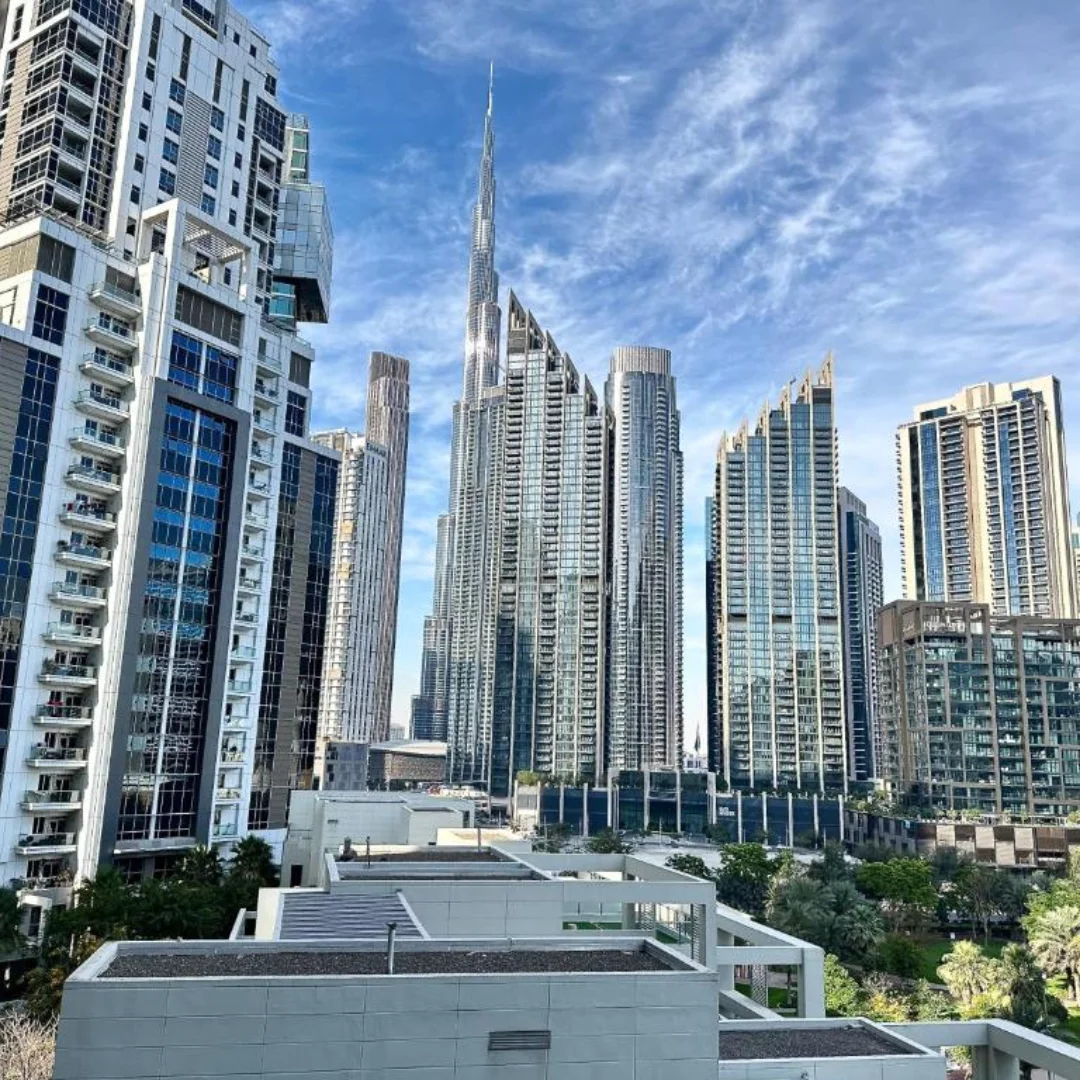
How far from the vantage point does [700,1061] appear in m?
21.0

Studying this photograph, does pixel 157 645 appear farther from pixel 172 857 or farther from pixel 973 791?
pixel 973 791

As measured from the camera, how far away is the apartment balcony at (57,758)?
64.8m

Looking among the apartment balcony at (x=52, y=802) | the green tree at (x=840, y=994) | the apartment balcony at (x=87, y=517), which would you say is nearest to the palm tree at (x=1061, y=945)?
the green tree at (x=840, y=994)

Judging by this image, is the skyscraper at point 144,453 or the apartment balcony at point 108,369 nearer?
the skyscraper at point 144,453

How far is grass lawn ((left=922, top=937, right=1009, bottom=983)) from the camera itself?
7802cm

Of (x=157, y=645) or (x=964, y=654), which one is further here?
(x=964, y=654)

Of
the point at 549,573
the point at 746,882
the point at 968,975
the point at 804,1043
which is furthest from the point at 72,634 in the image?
the point at 549,573

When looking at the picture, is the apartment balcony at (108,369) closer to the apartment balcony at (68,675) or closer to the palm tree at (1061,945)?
A: the apartment balcony at (68,675)

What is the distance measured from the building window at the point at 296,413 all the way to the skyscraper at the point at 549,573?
109 meters

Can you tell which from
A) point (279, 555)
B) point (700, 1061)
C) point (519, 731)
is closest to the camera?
point (700, 1061)

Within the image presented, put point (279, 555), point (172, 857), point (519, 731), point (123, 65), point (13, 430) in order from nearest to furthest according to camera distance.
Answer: point (13, 430) → point (172, 857) → point (123, 65) → point (279, 555) → point (519, 731)

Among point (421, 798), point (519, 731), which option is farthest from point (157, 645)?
point (519, 731)

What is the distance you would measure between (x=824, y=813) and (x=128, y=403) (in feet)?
451

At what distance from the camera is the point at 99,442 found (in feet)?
230
